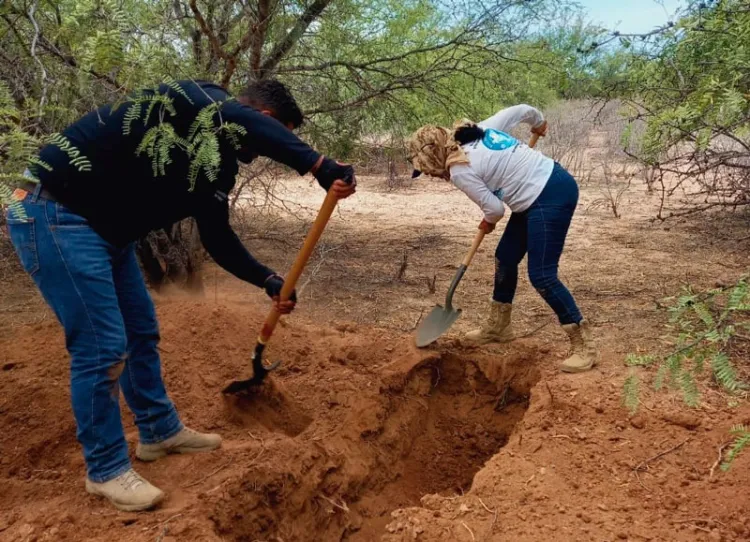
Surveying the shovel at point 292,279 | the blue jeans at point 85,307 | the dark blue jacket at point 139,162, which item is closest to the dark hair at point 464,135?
the shovel at point 292,279

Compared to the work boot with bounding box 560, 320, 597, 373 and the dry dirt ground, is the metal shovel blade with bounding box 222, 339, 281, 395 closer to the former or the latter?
the dry dirt ground

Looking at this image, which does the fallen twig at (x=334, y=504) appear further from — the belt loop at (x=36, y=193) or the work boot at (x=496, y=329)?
the belt loop at (x=36, y=193)

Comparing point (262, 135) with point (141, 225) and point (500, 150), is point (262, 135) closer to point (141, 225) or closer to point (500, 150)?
point (141, 225)

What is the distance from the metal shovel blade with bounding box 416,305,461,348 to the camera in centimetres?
434

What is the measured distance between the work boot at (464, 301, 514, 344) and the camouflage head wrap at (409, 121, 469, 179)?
1.11m

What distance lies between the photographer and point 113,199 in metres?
2.51

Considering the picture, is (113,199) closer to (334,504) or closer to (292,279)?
(292,279)

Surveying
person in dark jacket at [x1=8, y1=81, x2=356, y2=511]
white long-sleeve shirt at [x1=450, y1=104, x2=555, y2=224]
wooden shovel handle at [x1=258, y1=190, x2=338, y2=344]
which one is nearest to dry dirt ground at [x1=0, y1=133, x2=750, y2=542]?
person in dark jacket at [x1=8, y1=81, x2=356, y2=511]

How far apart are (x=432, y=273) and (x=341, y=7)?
2754 mm

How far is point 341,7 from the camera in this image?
596cm

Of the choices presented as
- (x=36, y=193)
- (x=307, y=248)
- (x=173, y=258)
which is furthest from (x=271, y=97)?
(x=173, y=258)

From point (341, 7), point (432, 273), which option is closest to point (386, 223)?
point (432, 273)

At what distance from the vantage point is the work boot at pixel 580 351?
3.95 meters

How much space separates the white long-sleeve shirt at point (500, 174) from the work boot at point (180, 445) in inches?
81.6
